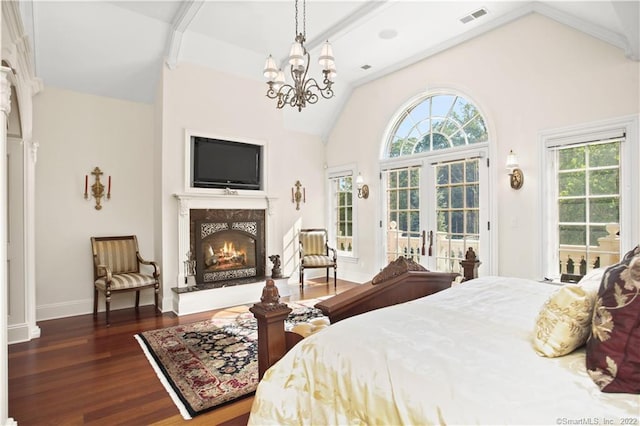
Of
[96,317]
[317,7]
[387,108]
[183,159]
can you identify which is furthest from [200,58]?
[96,317]

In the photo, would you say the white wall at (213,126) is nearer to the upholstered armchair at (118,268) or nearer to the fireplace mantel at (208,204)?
the fireplace mantel at (208,204)

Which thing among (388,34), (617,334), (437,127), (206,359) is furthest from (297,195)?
(617,334)

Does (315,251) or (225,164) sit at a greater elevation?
(225,164)

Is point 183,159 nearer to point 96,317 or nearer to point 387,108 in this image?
point 96,317

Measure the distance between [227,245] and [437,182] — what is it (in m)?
3.30

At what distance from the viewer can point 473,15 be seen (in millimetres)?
4055

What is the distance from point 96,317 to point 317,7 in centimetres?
464

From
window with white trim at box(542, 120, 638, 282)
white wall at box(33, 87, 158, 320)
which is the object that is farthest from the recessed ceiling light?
white wall at box(33, 87, 158, 320)

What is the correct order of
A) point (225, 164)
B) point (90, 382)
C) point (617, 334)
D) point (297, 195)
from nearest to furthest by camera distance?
point (617, 334) < point (90, 382) < point (225, 164) < point (297, 195)

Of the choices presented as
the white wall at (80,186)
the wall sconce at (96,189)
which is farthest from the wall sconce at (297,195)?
the wall sconce at (96,189)

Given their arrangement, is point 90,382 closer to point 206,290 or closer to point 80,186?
point 206,290

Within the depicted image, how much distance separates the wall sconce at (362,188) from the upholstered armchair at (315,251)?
964 mm

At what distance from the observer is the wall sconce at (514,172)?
401cm

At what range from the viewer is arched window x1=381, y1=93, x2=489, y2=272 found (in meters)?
4.53
